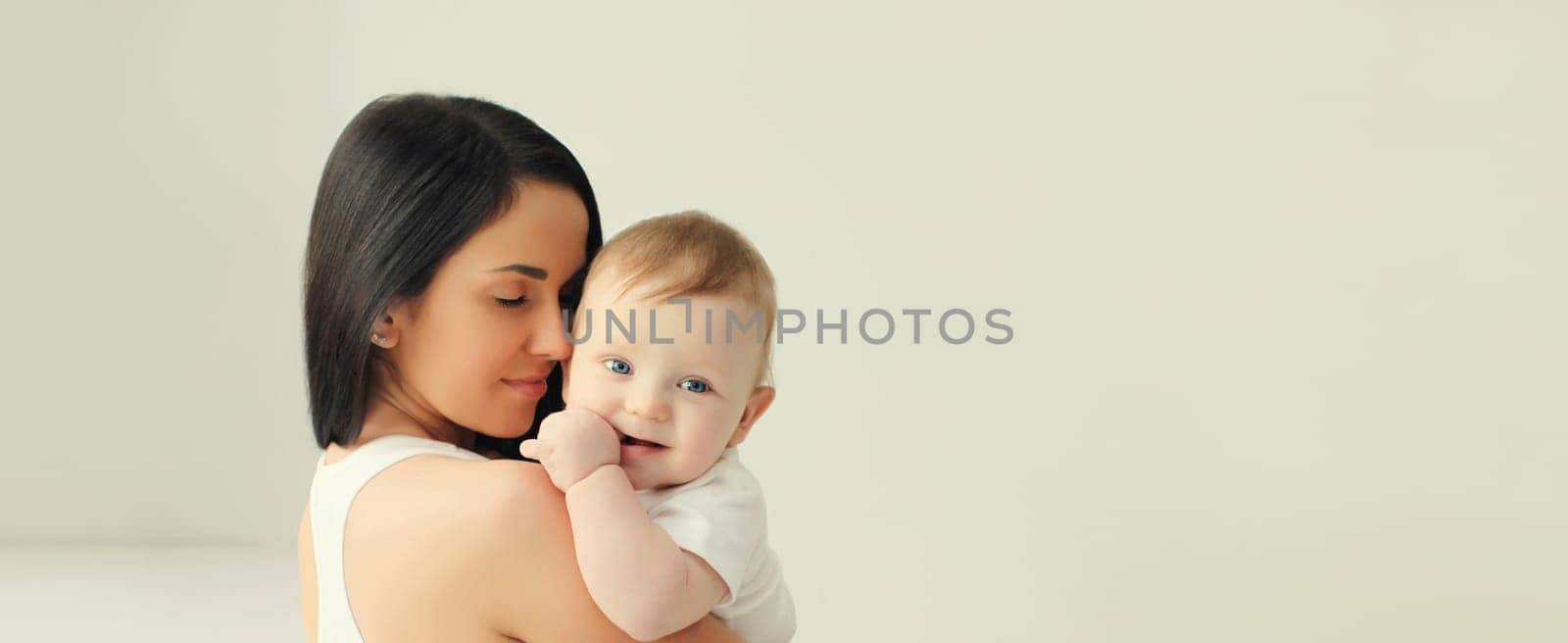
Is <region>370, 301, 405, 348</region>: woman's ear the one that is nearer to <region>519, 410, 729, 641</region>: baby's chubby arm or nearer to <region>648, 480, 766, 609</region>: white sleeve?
<region>519, 410, 729, 641</region>: baby's chubby arm

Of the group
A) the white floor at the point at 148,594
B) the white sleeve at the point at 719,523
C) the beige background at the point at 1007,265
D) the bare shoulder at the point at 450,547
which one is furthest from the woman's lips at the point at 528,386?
the beige background at the point at 1007,265

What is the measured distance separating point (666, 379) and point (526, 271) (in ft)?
0.90

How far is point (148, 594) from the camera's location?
4297 millimetres

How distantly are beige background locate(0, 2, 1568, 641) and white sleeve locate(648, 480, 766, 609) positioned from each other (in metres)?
3.08

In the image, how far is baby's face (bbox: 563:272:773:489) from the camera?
1.63 meters

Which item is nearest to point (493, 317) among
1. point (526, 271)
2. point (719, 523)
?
point (526, 271)

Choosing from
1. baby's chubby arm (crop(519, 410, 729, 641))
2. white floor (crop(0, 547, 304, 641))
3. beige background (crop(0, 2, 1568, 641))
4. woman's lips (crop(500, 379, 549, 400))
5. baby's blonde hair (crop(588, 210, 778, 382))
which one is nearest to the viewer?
baby's chubby arm (crop(519, 410, 729, 641))

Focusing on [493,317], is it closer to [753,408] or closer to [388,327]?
[388,327]

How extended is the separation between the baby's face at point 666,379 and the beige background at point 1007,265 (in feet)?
9.98

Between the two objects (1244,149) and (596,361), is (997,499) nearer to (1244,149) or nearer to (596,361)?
(1244,149)

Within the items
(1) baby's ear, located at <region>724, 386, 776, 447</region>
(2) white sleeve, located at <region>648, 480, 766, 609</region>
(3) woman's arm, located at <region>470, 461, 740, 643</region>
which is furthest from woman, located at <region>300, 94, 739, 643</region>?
(1) baby's ear, located at <region>724, 386, 776, 447</region>

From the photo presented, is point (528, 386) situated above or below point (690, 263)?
below

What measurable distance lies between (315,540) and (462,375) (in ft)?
0.92

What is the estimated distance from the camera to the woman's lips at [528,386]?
1889 millimetres
